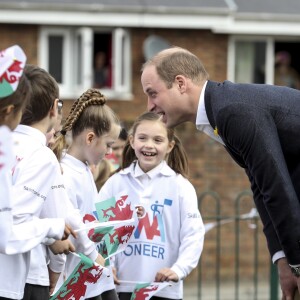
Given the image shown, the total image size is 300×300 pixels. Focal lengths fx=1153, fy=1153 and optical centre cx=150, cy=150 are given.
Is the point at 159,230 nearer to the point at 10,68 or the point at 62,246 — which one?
the point at 62,246

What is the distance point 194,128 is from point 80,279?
34.8 feet

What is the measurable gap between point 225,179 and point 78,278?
36.1 feet

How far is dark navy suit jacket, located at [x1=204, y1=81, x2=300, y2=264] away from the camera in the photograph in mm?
5941

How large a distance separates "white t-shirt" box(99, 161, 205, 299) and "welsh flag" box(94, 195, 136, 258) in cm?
54

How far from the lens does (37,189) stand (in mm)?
5898

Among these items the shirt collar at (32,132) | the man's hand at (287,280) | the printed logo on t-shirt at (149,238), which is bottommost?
the man's hand at (287,280)

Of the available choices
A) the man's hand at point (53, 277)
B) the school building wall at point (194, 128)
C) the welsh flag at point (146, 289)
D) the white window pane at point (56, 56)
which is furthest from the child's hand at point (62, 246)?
the white window pane at point (56, 56)

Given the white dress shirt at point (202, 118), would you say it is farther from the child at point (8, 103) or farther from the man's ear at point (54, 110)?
the child at point (8, 103)

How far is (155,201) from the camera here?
793cm

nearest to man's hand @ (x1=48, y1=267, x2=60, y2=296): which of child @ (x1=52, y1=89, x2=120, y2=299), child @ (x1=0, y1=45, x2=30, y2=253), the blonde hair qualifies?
child @ (x1=52, y1=89, x2=120, y2=299)

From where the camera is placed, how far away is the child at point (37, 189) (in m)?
5.85

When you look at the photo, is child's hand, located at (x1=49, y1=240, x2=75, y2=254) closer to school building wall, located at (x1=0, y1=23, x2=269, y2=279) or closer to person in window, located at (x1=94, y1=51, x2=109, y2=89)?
school building wall, located at (x1=0, y1=23, x2=269, y2=279)

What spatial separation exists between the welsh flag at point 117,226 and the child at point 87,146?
0.12 meters

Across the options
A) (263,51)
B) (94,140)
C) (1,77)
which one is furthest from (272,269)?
(263,51)
